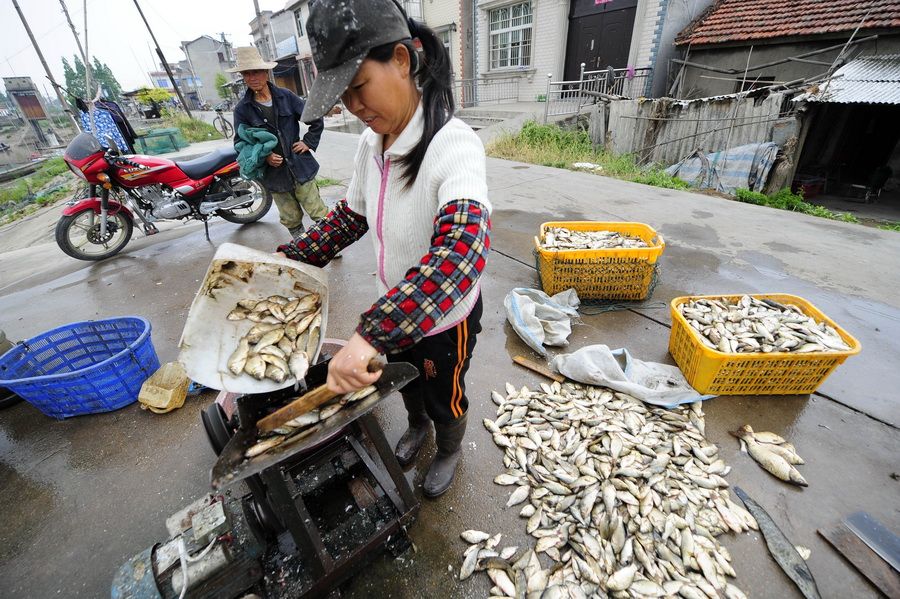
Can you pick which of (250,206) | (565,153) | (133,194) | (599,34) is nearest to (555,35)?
(599,34)

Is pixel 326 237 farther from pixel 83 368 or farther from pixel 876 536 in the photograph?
pixel 876 536

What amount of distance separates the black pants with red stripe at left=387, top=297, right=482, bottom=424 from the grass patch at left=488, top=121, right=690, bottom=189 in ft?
23.3

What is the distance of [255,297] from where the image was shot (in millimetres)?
1547

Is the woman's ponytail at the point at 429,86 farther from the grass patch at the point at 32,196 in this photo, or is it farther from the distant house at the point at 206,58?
the distant house at the point at 206,58

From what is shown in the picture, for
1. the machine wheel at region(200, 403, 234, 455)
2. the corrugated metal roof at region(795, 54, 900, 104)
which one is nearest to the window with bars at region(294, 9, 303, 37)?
the corrugated metal roof at region(795, 54, 900, 104)

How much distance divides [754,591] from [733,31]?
12.5 meters

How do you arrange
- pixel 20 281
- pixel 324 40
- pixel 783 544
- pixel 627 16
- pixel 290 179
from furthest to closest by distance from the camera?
pixel 627 16
pixel 20 281
pixel 290 179
pixel 783 544
pixel 324 40

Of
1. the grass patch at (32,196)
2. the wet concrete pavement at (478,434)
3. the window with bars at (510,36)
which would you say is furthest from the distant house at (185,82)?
the wet concrete pavement at (478,434)

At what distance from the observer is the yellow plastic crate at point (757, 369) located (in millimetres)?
2166

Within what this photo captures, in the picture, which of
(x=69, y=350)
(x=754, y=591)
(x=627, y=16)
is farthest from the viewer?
(x=627, y=16)

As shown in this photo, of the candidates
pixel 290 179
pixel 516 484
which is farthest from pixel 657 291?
pixel 290 179

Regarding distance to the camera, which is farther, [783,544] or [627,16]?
[627,16]

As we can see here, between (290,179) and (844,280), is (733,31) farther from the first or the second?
(290,179)

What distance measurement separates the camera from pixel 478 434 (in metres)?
2.24
